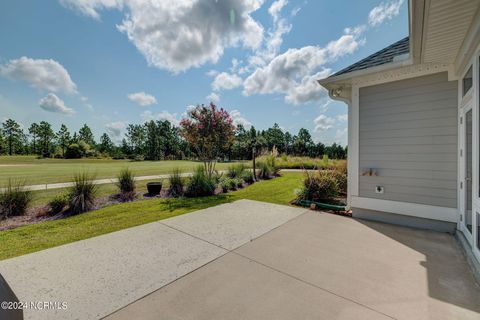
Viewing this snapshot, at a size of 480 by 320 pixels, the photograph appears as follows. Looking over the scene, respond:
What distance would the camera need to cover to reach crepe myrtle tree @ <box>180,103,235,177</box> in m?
7.62

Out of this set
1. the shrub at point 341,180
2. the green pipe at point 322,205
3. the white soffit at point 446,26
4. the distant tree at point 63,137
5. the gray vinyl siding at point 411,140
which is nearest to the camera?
the white soffit at point 446,26

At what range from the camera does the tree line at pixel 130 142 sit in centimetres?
3972

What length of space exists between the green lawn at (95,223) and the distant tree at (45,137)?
5338cm

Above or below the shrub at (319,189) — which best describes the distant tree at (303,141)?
above

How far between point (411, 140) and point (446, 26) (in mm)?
2139

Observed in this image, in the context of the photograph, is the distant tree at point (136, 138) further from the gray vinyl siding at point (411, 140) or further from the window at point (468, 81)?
the window at point (468, 81)

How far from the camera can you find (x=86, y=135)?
159 feet

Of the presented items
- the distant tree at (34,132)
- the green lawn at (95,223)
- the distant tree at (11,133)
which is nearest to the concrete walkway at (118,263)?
the green lawn at (95,223)

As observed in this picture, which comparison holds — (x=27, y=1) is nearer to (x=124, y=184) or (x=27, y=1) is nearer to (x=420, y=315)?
(x=124, y=184)

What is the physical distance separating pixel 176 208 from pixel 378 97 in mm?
5529

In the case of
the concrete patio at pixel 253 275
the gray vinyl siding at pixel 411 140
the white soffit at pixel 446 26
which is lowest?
the concrete patio at pixel 253 275

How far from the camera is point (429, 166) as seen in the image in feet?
12.3

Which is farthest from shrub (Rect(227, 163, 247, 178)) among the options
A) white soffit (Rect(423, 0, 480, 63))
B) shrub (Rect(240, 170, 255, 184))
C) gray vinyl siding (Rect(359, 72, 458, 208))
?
white soffit (Rect(423, 0, 480, 63))

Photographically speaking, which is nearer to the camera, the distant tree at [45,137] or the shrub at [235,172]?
the shrub at [235,172]
